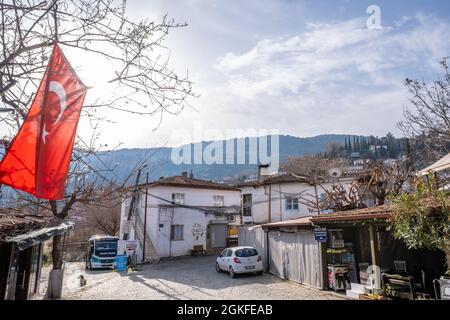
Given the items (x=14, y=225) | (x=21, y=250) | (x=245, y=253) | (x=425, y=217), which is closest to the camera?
(x=14, y=225)

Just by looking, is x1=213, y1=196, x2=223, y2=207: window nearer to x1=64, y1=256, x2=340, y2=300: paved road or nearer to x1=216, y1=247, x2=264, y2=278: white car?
x1=64, y1=256, x2=340, y2=300: paved road

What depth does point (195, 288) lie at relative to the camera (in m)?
15.1

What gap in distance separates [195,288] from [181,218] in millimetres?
17687

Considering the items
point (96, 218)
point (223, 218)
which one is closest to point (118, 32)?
point (223, 218)

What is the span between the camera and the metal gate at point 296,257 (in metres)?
14.2

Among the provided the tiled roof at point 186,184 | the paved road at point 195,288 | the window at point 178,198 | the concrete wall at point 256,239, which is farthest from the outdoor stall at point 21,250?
the window at point 178,198

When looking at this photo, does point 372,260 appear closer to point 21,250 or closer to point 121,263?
point 21,250

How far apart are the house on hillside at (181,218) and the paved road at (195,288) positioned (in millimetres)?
10983

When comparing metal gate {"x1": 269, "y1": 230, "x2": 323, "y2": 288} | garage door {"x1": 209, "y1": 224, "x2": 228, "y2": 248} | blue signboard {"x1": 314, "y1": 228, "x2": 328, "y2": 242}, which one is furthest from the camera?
garage door {"x1": 209, "y1": 224, "x2": 228, "y2": 248}

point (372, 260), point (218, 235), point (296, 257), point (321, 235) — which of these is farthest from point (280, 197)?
point (372, 260)

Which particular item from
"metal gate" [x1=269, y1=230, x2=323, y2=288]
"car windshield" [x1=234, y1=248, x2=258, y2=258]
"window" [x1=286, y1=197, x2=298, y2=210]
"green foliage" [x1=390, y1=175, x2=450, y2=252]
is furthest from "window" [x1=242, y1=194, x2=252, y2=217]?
"green foliage" [x1=390, y1=175, x2=450, y2=252]

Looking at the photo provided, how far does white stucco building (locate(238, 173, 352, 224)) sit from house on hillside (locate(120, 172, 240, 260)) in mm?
3252

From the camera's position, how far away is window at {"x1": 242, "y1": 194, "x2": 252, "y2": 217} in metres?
34.6
